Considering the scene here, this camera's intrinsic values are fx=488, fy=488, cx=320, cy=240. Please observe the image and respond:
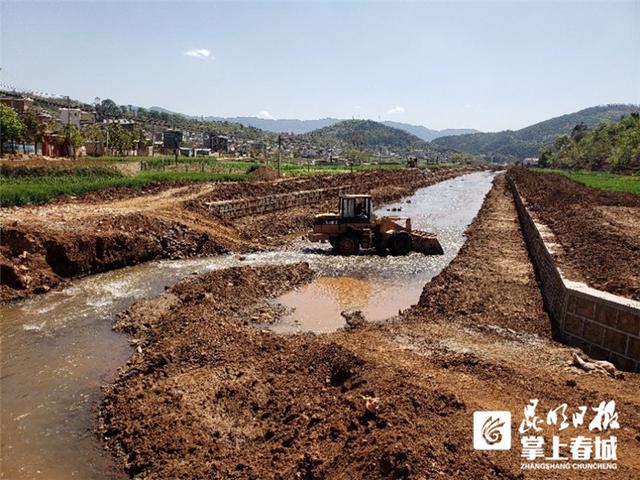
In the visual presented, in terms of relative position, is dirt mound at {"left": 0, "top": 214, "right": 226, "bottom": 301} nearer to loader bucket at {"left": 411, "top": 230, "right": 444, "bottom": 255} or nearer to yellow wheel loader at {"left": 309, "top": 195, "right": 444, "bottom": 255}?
yellow wheel loader at {"left": 309, "top": 195, "right": 444, "bottom": 255}

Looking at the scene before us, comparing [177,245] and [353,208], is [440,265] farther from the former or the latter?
[177,245]

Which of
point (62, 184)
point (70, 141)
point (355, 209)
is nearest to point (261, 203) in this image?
point (62, 184)

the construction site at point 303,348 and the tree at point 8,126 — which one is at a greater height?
the tree at point 8,126

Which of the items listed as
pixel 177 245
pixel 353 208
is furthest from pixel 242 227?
pixel 353 208

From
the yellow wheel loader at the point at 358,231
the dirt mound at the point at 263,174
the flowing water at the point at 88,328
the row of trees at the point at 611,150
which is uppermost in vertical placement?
the row of trees at the point at 611,150

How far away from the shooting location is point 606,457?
586cm

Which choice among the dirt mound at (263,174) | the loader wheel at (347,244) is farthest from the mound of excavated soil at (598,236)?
the dirt mound at (263,174)

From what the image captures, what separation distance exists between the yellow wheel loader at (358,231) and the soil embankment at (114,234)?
12.4 ft

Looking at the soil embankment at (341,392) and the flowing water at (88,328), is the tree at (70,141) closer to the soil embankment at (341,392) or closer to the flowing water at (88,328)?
the flowing water at (88,328)

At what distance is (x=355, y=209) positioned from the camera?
21922mm

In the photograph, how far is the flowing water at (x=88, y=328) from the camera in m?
7.82

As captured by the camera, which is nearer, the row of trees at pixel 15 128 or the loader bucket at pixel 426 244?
the loader bucket at pixel 426 244

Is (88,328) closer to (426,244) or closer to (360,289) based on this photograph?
(360,289)

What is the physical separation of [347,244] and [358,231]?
0.77 meters
